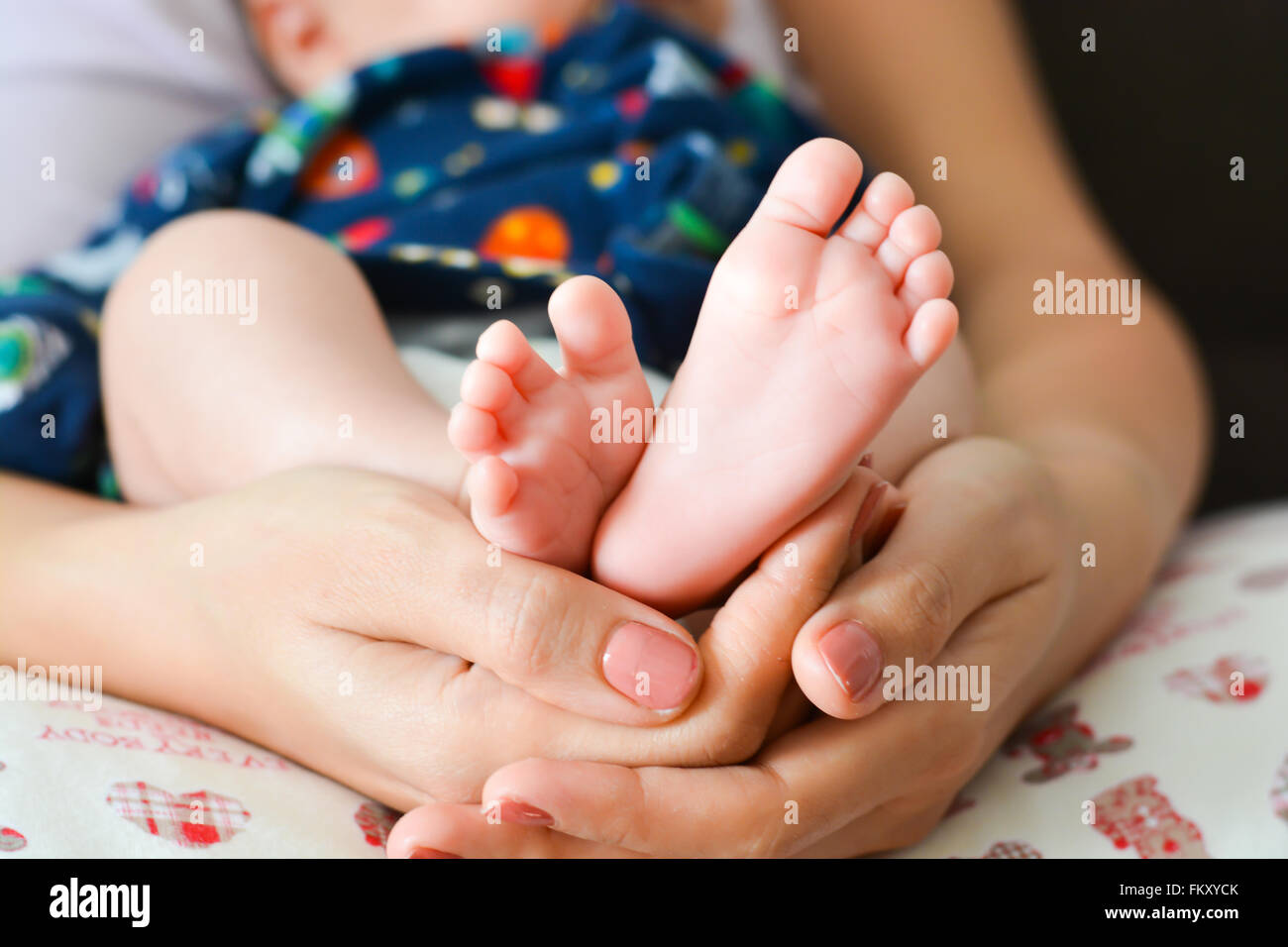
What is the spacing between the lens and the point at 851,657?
397 mm

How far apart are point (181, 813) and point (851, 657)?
279 mm

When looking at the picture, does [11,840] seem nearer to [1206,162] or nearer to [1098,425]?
[1098,425]

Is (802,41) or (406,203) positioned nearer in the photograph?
(406,203)

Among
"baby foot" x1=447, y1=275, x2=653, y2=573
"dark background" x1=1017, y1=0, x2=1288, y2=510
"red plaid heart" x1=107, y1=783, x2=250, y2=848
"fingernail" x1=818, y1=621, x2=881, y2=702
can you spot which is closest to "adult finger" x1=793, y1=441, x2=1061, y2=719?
"fingernail" x1=818, y1=621, x2=881, y2=702

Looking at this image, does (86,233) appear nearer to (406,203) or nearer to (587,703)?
(406,203)

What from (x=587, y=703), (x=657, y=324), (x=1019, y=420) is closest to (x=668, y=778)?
Result: (x=587, y=703)

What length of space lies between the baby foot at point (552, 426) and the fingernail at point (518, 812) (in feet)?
0.32

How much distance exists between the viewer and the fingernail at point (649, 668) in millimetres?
397

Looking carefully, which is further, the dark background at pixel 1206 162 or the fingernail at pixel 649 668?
the dark background at pixel 1206 162

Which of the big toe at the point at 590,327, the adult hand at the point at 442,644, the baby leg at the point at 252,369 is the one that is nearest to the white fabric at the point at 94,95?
the baby leg at the point at 252,369

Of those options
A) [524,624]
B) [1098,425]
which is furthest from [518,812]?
[1098,425]

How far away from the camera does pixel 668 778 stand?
41cm

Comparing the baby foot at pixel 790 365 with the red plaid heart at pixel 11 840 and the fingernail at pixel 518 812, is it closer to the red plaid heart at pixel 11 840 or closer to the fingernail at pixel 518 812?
the fingernail at pixel 518 812

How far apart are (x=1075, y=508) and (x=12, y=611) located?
1.97 ft
